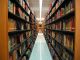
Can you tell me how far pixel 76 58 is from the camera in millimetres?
1887

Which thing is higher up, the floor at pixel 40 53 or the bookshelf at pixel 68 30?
the bookshelf at pixel 68 30

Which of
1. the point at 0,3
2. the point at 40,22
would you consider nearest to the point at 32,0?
the point at 0,3

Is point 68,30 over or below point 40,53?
over

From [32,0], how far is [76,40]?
324 inches

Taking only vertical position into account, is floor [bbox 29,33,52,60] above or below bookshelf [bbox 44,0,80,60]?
below

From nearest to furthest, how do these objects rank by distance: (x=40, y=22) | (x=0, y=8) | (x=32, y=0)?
(x=0, y=8)
(x=32, y=0)
(x=40, y=22)

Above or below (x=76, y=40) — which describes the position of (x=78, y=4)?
above

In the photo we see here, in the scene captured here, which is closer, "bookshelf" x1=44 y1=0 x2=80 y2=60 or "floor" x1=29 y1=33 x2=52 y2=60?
"bookshelf" x1=44 y1=0 x2=80 y2=60

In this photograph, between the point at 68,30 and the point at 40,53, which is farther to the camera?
the point at 40,53

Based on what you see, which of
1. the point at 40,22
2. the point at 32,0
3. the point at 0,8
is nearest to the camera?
the point at 0,8

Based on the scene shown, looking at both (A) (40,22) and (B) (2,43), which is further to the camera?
(A) (40,22)

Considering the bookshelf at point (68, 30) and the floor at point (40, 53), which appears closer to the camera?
the bookshelf at point (68, 30)

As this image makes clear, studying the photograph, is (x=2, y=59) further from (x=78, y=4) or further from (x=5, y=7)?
(x=78, y=4)

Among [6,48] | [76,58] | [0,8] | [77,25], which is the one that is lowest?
[76,58]
